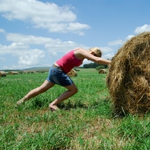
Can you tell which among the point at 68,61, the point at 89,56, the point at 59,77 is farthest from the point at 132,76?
the point at 59,77

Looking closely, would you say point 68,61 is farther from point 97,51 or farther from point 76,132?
point 76,132

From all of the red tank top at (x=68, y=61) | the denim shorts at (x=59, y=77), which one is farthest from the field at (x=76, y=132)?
the red tank top at (x=68, y=61)

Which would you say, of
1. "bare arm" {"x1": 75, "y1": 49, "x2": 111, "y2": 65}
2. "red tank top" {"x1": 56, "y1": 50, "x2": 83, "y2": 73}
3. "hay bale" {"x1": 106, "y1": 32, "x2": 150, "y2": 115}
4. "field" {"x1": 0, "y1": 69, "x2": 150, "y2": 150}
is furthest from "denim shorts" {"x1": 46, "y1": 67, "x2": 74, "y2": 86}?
"hay bale" {"x1": 106, "y1": 32, "x2": 150, "y2": 115}

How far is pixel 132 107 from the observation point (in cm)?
426

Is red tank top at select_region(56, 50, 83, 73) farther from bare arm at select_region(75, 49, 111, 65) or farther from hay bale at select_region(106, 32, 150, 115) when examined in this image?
hay bale at select_region(106, 32, 150, 115)

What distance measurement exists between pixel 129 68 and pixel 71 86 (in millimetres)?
1535

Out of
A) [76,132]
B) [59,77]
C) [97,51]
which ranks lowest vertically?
[76,132]

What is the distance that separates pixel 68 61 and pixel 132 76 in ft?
5.14

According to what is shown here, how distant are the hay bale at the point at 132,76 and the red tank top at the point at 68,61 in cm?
103

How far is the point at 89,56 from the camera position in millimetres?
4719

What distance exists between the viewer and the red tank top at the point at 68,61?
5.11 metres

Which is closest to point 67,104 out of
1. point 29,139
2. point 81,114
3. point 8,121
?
point 81,114

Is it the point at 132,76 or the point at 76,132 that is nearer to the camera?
the point at 76,132

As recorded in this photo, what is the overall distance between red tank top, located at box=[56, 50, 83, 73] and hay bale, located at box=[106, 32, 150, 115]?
3.39ft
